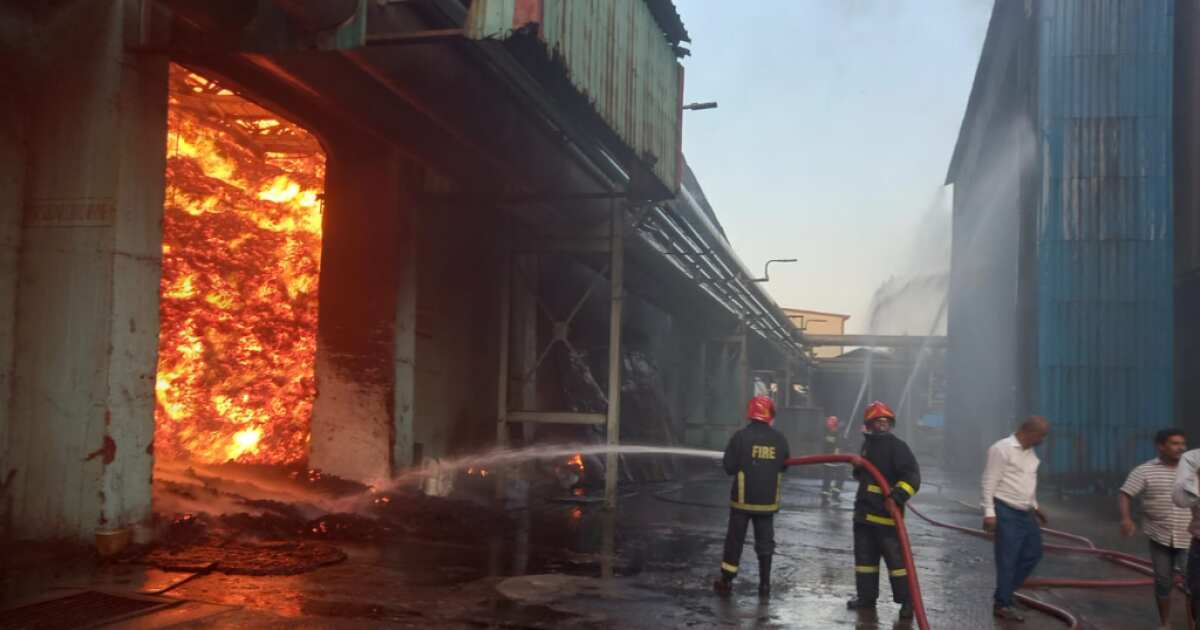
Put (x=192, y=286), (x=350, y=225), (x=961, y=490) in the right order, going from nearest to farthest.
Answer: (x=350, y=225), (x=192, y=286), (x=961, y=490)

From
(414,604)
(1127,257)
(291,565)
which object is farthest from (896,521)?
(1127,257)

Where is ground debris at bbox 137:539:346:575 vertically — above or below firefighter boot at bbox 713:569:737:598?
above

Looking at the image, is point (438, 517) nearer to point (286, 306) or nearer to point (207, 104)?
point (286, 306)

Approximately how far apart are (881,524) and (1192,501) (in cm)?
199

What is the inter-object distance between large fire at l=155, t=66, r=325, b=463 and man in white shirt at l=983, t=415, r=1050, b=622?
838cm

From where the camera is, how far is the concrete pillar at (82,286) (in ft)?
23.4

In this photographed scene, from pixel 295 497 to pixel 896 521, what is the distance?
637 cm

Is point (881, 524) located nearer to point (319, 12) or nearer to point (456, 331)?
point (319, 12)

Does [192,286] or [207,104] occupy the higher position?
[207,104]

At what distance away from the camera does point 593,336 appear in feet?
57.7

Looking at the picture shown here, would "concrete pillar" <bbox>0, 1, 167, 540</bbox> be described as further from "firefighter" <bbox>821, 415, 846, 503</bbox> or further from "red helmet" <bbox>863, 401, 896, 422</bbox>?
"firefighter" <bbox>821, 415, 846, 503</bbox>

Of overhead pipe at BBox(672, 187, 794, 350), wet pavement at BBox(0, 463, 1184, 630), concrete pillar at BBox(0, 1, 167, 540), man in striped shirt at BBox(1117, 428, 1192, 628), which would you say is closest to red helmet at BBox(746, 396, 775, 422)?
wet pavement at BBox(0, 463, 1184, 630)

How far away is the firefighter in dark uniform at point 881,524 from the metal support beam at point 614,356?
5597 millimetres

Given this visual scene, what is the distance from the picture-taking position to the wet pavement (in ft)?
20.0
